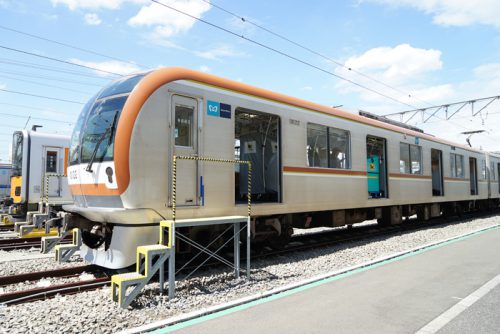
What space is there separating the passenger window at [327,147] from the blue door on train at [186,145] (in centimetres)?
301

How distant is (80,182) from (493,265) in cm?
725

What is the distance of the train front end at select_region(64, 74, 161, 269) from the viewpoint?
5.27 m

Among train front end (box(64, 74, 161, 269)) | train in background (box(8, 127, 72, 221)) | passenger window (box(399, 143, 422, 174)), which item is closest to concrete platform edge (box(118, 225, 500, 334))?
train front end (box(64, 74, 161, 269))

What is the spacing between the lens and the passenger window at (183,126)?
5949 mm

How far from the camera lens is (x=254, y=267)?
677cm

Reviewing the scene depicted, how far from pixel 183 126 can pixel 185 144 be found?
0.94ft

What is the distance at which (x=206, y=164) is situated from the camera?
243 inches

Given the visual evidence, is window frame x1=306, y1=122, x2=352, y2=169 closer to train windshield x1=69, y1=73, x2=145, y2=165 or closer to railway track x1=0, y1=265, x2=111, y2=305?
train windshield x1=69, y1=73, x2=145, y2=165

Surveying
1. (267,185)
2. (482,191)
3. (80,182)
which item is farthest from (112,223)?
(482,191)

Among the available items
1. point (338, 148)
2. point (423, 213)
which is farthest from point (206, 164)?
point (423, 213)

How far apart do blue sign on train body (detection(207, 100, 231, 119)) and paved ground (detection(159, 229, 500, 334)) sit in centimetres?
313

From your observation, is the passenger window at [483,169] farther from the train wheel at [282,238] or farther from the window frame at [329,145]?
the train wheel at [282,238]

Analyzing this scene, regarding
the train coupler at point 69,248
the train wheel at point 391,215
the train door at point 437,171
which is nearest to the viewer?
the train coupler at point 69,248

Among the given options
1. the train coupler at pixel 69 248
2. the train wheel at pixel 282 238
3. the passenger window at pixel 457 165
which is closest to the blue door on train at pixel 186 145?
the train coupler at pixel 69 248
